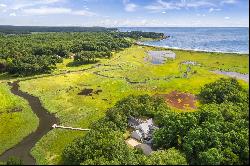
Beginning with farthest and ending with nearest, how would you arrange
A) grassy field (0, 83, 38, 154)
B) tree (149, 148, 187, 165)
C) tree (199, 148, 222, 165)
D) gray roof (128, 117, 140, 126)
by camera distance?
gray roof (128, 117, 140, 126) < grassy field (0, 83, 38, 154) < tree (199, 148, 222, 165) < tree (149, 148, 187, 165)

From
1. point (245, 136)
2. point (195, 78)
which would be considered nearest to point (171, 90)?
point (195, 78)

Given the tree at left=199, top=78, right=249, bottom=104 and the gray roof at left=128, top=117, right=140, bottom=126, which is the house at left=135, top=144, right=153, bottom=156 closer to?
the gray roof at left=128, top=117, right=140, bottom=126

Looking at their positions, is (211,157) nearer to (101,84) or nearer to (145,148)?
(145,148)

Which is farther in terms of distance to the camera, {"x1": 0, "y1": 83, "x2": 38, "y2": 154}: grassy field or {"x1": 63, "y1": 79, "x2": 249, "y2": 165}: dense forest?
{"x1": 0, "y1": 83, "x2": 38, "y2": 154}: grassy field

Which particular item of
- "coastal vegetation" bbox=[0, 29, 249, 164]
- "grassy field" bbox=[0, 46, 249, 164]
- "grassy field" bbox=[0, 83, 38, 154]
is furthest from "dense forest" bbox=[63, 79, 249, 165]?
"grassy field" bbox=[0, 83, 38, 154]

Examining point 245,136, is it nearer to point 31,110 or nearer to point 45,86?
point 31,110
